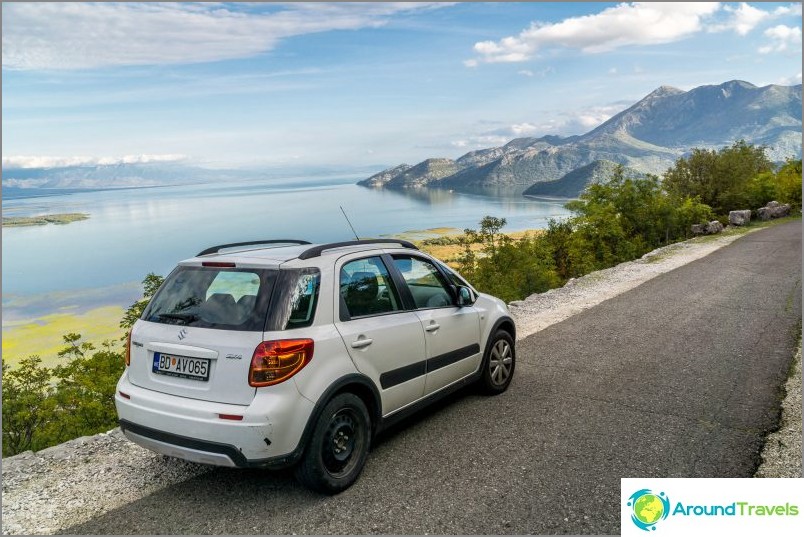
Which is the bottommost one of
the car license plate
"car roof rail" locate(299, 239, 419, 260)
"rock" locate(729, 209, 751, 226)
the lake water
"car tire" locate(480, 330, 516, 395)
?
the lake water

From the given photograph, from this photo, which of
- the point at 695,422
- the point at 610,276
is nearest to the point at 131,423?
the point at 695,422

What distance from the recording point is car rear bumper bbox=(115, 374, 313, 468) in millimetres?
3363

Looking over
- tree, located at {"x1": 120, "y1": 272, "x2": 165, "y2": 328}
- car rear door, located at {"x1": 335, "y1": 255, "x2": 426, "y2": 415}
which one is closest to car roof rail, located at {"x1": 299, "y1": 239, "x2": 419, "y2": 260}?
car rear door, located at {"x1": 335, "y1": 255, "x2": 426, "y2": 415}

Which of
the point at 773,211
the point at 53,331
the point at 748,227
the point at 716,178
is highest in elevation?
the point at 716,178

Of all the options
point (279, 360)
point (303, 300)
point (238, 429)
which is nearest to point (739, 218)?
point (303, 300)

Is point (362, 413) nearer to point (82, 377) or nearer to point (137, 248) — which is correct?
point (82, 377)

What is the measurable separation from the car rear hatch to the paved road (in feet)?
2.96

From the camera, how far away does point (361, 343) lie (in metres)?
3.97

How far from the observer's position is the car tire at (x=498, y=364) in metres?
5.73

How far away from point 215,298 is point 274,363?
744 millimetres

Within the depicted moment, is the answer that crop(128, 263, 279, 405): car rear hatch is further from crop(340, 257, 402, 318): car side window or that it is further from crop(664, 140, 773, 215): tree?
crop(664, 140, 773, 215): tree

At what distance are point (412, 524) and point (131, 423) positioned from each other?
6.95 feet

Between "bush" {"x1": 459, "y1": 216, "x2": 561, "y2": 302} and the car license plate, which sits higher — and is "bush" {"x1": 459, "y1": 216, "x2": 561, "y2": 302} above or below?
below

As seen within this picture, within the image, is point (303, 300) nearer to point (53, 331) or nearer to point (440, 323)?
point (440, 323)
